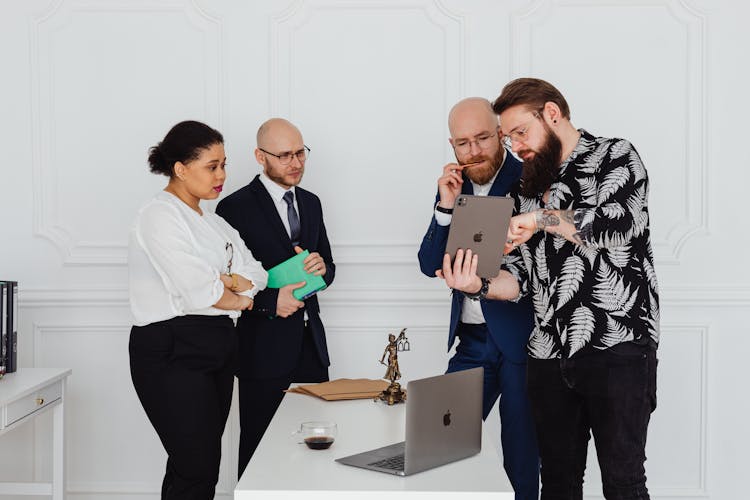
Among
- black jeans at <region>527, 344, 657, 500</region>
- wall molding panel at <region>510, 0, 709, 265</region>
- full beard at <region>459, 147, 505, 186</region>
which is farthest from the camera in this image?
wall molding panel at <region>510, 0, 709, 265</region>

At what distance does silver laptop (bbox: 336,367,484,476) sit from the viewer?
1860 mm

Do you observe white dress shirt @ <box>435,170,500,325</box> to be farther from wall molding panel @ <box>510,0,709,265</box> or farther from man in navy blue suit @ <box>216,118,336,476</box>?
wall molding panel @ <box>510,0,709,265</box>

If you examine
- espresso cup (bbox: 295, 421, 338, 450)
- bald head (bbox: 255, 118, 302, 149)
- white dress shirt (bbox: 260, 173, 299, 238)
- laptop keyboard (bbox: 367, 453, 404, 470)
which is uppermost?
bald head (bbox: 255, 118, 302, 149)

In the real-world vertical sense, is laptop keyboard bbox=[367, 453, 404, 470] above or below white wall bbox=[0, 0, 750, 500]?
below

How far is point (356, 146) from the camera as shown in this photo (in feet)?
12.7

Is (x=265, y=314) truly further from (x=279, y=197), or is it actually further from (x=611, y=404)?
(x=611, y=404)

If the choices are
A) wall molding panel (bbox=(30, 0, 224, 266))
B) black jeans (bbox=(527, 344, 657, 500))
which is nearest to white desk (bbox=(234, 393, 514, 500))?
black jeans (bbox=(527, 344, 657, 500))

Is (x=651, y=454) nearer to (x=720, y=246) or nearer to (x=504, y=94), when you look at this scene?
(x=720, y=246)

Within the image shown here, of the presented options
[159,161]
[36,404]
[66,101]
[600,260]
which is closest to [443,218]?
[600,260]

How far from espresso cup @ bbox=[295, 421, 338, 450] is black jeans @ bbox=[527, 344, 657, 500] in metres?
0.81

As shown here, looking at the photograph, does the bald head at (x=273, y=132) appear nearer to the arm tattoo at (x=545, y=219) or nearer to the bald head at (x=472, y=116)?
the bald head at (x=472, y=116)

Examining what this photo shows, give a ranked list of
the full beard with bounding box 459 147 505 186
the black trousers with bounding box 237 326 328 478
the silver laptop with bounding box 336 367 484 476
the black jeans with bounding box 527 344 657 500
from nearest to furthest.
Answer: the silver laptop with bounding box 336 367 484 476 → the black jeans with bounding box 527 344 657 500 → the full beard with bounding box 459 147 505 186 → the black trousers with bounding box 237 326 328 478

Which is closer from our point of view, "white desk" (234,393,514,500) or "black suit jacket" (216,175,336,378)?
"white desk" (234,393,514,500)

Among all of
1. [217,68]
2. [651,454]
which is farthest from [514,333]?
[217,68]
